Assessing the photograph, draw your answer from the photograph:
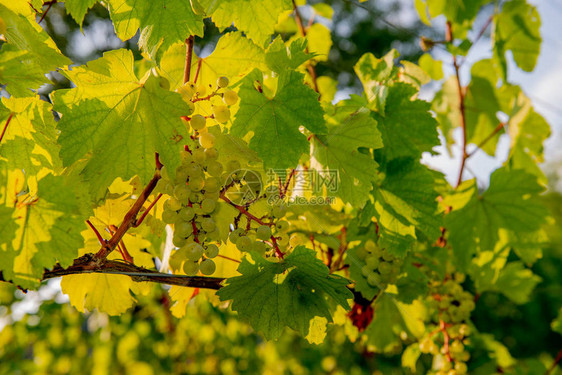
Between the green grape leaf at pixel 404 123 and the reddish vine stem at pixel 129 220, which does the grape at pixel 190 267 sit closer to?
the reddish vine stem at pixel 129 220

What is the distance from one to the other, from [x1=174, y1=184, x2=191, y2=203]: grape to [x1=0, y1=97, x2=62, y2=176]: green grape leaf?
201 mm

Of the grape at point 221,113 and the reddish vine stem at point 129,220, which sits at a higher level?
the grape at point 221,113

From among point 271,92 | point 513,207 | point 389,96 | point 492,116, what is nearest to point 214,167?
point 271,92

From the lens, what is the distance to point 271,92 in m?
0.76

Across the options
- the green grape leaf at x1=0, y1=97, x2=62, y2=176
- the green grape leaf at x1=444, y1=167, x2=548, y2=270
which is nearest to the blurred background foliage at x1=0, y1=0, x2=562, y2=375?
the green grape leaf at x1=444, y1=167, x2=548, y2=270

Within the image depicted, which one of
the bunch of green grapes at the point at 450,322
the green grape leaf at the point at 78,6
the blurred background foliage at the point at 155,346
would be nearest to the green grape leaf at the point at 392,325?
the bunch of green grapes at the point at 450,322

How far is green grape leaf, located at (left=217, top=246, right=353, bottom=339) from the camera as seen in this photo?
2.36 feet

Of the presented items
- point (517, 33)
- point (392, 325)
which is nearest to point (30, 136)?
point (392, 325)

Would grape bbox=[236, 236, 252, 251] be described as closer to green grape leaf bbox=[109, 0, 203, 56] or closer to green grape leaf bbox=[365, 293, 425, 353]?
green grape leaf bbox=[109, 0, 203, 56]

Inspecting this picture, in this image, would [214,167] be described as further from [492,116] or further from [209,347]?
[209,347]

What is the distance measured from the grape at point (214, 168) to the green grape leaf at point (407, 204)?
397 mm

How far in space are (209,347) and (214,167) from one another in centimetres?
311

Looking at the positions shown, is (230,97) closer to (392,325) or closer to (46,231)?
(46,231)

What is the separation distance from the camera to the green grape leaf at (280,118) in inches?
27.4
